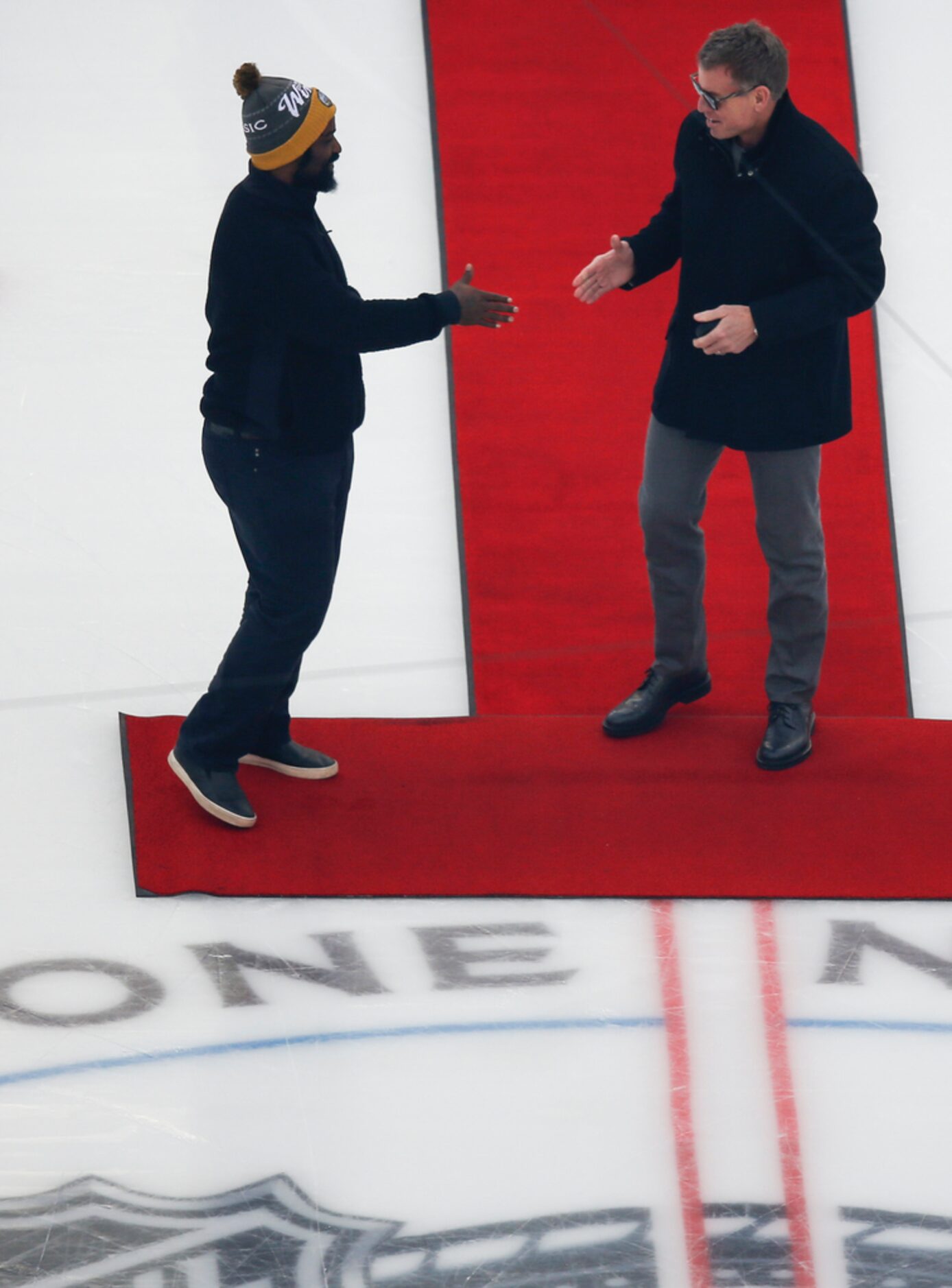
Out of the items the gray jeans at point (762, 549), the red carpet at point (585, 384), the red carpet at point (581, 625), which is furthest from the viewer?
the red carpet at point (585, 384)

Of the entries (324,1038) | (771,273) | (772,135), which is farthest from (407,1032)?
(772,135)

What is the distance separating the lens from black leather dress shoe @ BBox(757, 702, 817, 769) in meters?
3.13

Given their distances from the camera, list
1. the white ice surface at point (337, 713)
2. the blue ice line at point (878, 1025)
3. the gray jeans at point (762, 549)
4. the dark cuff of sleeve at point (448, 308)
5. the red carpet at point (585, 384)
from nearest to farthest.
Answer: the white ice surface at point (337, 713)
the blue ice line at point (878, 1025)
the dark cuff of sleeve at point (448, 308)
the gray jeans at point (762, 549)
the red carpet at point (585, 384)

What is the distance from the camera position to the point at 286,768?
3078 millimetres

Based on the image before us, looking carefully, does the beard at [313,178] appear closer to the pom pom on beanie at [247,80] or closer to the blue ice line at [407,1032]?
the pom pom on beanie at [247,80]

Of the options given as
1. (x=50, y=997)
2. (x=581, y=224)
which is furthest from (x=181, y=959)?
(x=581, y=224)

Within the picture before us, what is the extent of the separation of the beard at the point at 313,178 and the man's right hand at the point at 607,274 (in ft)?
1.83

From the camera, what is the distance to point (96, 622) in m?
3.41

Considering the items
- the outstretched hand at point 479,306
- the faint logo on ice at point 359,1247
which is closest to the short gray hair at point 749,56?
the outstretched hand at point 479,306

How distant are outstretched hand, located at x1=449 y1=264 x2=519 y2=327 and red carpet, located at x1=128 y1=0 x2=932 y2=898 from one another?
87 centimetres

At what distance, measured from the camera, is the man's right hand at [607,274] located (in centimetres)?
305

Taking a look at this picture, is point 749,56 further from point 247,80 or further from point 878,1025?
point 878,1025

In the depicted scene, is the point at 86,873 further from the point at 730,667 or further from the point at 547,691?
the point at 730,667

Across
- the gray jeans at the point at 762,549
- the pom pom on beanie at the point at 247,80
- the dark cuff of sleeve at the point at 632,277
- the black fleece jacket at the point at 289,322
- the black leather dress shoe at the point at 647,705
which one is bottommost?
the black leather dress shoe at the point at 647,705
